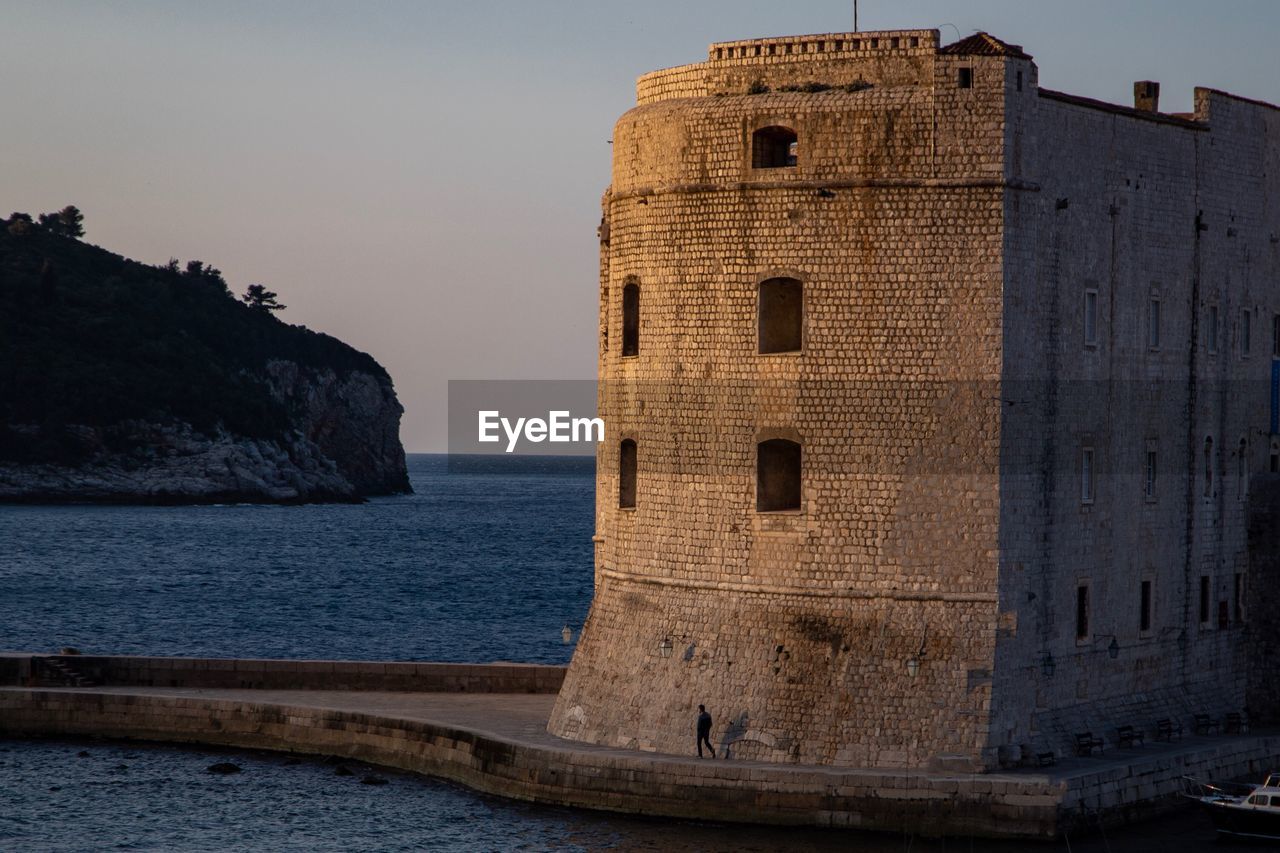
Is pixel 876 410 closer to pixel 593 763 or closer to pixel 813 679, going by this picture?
pixel 813 679

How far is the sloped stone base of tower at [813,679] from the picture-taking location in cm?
3000

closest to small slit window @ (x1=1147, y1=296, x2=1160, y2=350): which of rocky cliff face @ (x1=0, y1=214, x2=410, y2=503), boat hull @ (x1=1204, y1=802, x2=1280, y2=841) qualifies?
boat hull @ (x1=1204, y1=802, x2=1280, y2=841)

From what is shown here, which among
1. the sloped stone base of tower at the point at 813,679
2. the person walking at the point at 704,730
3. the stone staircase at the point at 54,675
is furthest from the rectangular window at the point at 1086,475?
the stone staircase at the point at 54,675

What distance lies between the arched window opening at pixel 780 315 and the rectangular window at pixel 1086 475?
487cm

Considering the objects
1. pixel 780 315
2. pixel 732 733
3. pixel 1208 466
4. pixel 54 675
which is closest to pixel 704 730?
pixel 732 733

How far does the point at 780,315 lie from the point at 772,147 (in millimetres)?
2463

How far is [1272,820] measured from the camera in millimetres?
29797

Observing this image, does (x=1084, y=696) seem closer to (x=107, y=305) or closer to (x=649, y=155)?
(x=649, y=155)

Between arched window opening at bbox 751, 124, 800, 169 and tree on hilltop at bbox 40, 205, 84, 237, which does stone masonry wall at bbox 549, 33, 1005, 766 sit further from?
tree on hilltop at bbox 40, 205, 84, 237

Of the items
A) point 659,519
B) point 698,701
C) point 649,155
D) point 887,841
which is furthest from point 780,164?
point 887,841

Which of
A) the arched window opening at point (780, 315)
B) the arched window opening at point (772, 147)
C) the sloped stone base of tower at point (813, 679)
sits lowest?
the sloped stone base of tower at point (813, 679)

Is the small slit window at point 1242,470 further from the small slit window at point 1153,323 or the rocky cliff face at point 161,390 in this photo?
the rocky cliff face at point 161,390

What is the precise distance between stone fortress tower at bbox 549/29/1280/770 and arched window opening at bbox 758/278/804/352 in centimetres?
5

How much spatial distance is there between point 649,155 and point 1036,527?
7974 millimetres
